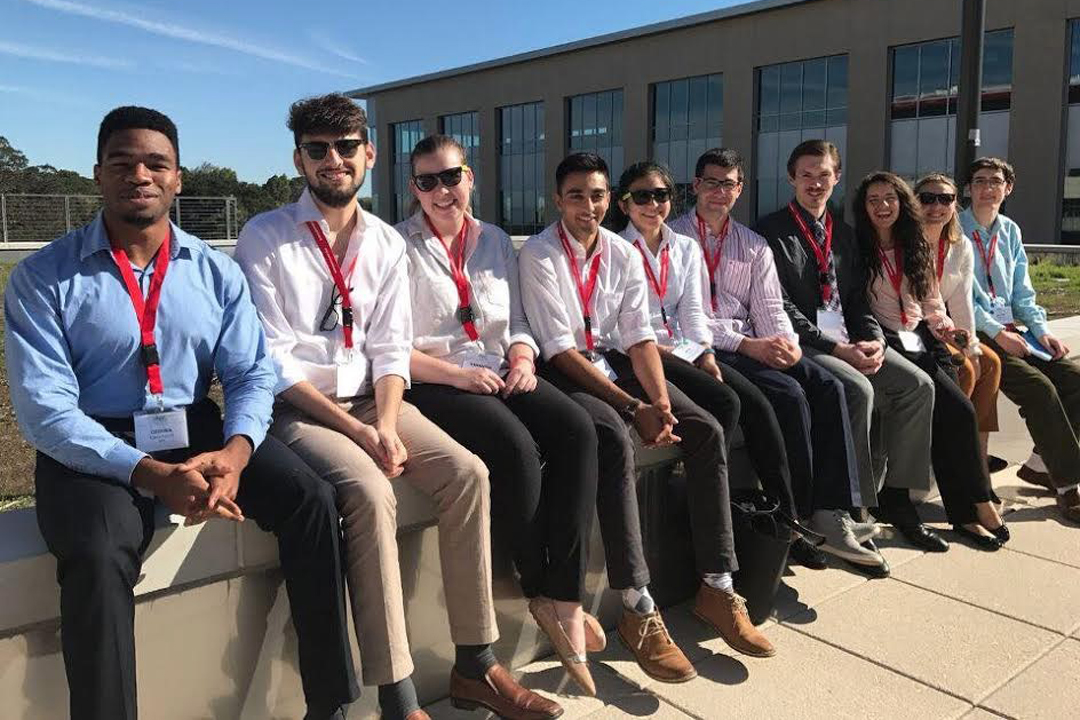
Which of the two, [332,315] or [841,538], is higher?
[332,315]

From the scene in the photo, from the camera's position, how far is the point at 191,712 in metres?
2.65

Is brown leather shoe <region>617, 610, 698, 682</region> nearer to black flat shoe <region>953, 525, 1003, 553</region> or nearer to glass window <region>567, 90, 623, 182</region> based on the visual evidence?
black flat shoe <region>953, 525, 1003, 553</region>

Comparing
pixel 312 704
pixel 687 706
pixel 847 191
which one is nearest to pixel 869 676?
pixel 687 706

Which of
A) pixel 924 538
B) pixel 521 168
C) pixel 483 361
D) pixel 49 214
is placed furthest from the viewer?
pixel 521 168

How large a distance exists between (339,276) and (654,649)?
1830mm

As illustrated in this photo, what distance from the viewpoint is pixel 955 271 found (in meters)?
5.30

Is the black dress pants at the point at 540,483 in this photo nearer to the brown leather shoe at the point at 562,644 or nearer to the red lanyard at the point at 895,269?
the brown leather shoe at the point at 562,644

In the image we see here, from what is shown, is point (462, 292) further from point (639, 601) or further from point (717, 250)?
point (717, 250)

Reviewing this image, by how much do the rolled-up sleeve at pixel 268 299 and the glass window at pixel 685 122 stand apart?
1415 inches

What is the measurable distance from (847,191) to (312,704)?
114 ft

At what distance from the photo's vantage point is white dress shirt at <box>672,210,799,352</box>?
15.2ft

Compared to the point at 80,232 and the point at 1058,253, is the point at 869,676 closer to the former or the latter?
the point at 80,232

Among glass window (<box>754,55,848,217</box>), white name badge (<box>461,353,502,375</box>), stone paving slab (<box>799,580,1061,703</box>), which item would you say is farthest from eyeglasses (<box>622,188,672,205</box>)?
glass window (<box>754,55,848,217</box>)

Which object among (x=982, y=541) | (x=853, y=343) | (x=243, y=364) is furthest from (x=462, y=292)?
(x=982, y=541)
